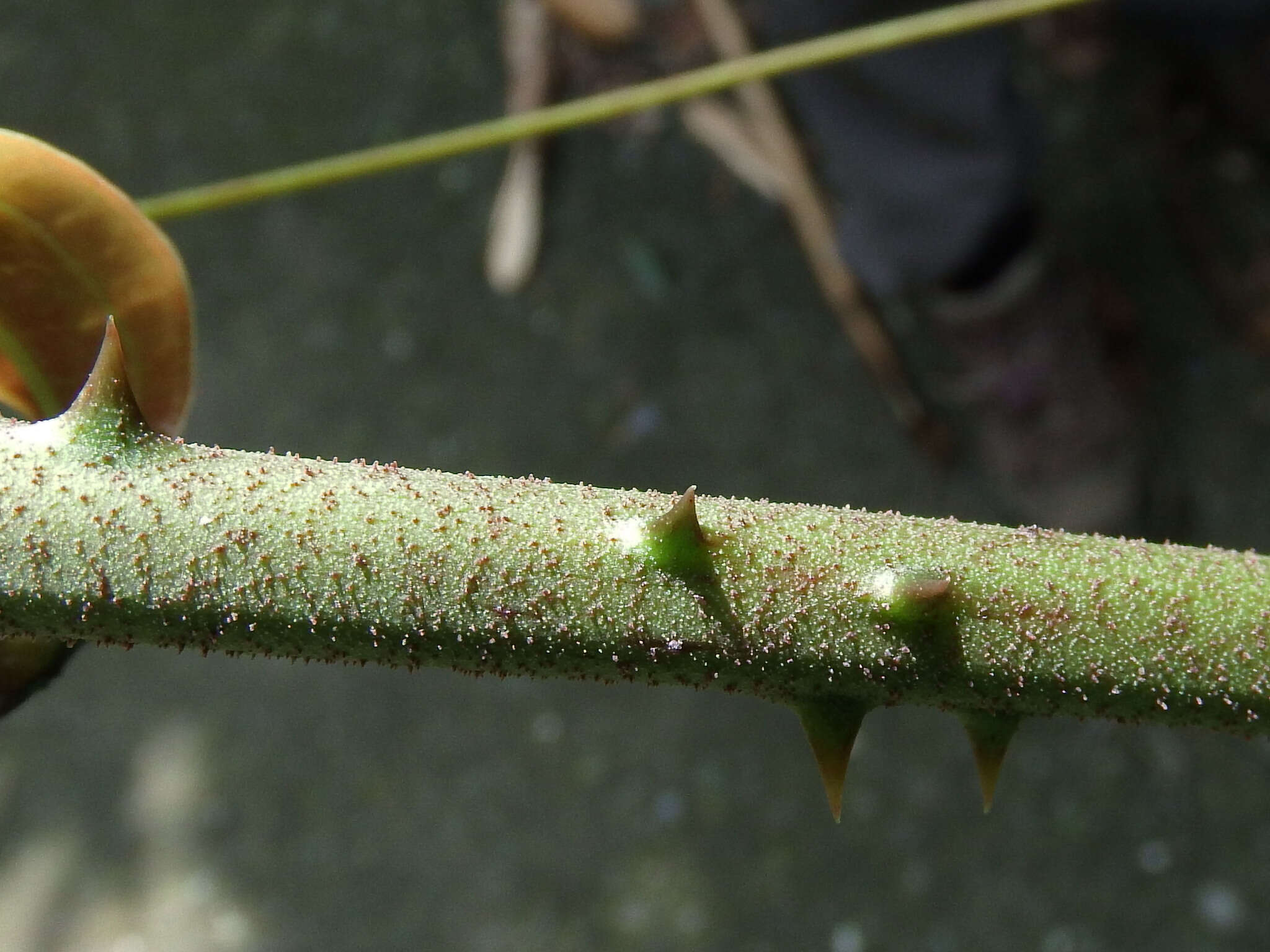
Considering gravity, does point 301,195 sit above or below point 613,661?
below

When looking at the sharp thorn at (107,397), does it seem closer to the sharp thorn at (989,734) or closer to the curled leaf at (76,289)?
the curled leaf at (76,289)

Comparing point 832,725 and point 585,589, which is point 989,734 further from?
point 585,589

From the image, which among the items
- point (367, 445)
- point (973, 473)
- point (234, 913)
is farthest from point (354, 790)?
point (973, 473)

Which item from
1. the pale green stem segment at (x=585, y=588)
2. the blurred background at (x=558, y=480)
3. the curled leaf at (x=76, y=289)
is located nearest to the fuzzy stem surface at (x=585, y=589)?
the pale green stem segment at (x=585, y=588)

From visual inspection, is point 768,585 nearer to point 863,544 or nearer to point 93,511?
point 863,544

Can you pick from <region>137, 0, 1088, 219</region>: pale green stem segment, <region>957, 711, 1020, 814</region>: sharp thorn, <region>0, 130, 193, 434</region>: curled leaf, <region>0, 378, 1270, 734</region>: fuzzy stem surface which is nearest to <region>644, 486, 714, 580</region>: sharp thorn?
<region>0, 378, 1270, 734</region>: fuzzy stem surface

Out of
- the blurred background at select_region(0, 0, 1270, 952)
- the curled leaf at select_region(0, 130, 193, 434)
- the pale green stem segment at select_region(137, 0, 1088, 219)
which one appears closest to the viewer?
the curled leaf at select_region(0, 130, 193, 434)

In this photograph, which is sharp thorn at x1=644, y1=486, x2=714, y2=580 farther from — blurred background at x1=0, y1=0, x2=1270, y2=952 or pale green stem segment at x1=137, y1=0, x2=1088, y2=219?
blurred background at x1=0, y1=0, x2=1270, y2=952
